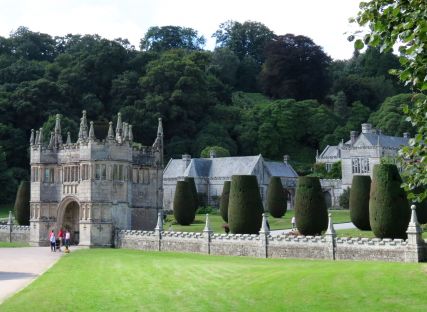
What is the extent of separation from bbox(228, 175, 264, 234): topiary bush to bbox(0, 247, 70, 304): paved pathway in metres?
11.1

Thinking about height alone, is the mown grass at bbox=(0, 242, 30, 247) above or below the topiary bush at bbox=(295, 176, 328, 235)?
below

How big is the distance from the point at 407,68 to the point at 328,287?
1099 centimetres

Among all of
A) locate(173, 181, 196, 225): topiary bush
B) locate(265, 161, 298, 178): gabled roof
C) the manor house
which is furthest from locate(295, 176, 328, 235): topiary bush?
locate(265, 161, 298, 178): gabled roof

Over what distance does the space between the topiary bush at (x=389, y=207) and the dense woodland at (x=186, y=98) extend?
51970mm

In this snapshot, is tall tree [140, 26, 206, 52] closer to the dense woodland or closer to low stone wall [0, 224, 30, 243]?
the dense woodland

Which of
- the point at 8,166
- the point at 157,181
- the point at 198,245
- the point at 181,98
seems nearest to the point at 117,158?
the point at 157,181

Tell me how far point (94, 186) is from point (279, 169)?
132ft

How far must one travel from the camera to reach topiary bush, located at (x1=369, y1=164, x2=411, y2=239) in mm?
31500

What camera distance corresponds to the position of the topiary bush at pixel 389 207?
31500 mm

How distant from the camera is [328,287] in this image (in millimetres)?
18312

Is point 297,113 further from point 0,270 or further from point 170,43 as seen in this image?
point 0,270

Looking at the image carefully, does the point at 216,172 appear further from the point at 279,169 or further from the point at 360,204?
the point at 360,204

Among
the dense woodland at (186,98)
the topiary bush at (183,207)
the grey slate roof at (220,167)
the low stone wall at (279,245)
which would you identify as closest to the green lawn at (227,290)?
the low stone wall at (279,245)

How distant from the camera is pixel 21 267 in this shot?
95.9ft
